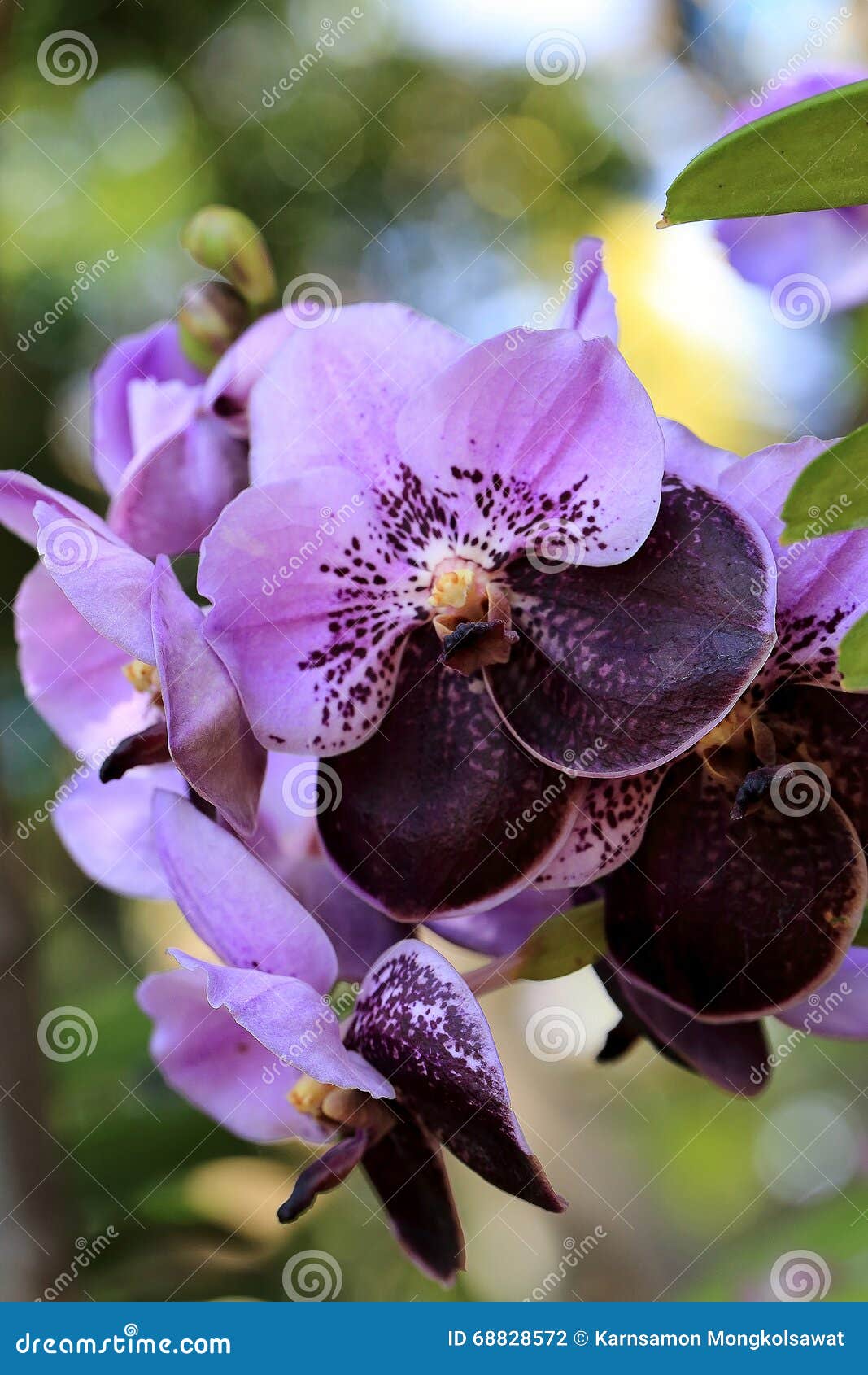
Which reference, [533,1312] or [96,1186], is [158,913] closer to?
[96,1186]

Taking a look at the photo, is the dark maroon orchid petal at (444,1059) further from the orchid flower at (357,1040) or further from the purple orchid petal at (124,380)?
the purple orchid petal at (124,380)

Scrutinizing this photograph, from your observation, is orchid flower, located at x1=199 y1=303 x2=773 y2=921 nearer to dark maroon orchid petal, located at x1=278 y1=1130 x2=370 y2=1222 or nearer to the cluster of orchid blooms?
the cluster of orchid blooms

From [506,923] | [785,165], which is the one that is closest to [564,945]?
[506,923]

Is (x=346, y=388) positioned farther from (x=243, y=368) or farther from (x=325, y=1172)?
(x=325, y=1172)

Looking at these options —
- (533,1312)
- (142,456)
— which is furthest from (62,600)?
(533,1312)

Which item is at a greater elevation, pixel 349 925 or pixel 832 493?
pixel 832 493

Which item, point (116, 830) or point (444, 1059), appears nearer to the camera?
point (444, 1059)
